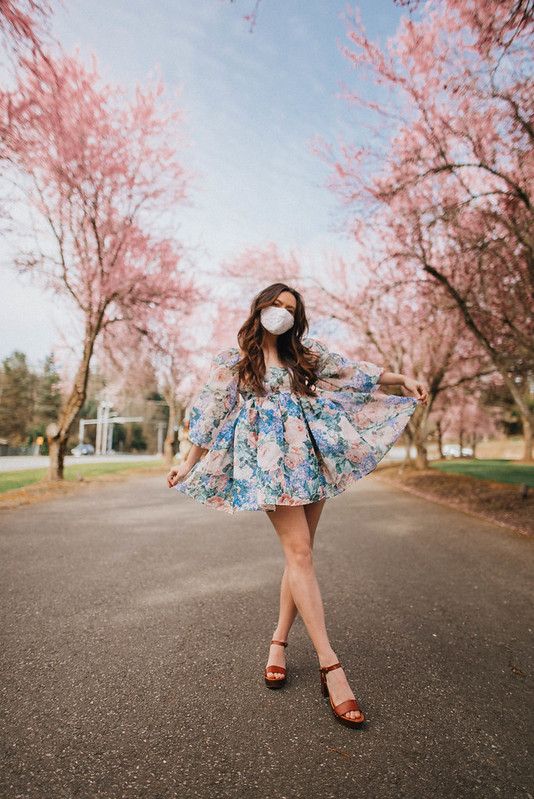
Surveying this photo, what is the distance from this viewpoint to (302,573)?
7.75 ft

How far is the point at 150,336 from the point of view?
1479 centimetres

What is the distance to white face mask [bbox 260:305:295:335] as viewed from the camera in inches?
101

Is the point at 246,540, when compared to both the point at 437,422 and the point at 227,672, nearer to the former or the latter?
the point at 227,672

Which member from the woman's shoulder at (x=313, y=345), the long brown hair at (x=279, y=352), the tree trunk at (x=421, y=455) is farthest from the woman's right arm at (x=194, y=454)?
the tree trunk at (x=421, y=455)

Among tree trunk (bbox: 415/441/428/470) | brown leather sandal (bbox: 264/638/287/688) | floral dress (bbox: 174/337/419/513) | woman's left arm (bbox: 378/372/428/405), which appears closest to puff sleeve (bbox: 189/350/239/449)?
floral dress (bbox: 174/337/419/513)

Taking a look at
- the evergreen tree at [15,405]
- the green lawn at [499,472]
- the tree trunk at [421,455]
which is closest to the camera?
the green lawn at [499,472]

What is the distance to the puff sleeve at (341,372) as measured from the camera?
8.91 ft

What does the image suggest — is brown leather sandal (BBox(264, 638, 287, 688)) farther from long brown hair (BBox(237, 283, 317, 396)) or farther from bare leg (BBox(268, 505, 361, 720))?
long brown hair (BBox(237, 283, 317, 396))

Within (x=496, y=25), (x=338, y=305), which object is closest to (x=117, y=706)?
(x=496, y=25)

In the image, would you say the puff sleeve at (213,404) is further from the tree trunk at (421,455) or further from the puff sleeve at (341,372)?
the tree trunk at (421,455)

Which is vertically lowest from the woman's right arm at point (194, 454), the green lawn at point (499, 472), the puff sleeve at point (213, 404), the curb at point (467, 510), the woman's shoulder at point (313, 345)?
the curb at point (467, 510)

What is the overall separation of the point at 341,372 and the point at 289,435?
1.86ft

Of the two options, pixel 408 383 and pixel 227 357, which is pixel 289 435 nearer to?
pixel 227 357

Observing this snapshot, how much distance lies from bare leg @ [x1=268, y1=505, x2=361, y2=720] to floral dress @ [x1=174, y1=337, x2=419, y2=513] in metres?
0.14
